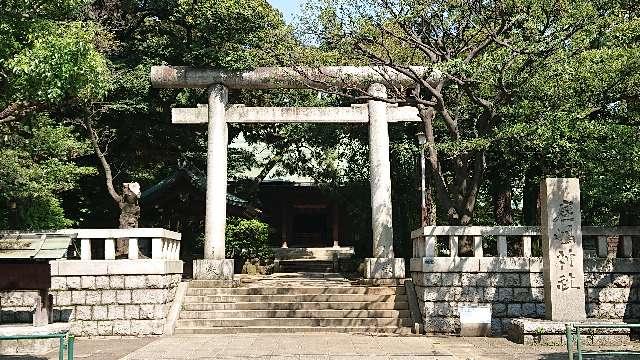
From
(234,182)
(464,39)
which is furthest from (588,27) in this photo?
(234,182)

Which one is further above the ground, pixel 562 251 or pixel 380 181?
pixel 380 181

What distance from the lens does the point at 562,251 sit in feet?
37.0

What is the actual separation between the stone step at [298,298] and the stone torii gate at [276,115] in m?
1.41

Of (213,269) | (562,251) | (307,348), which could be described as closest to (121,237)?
(213,269)

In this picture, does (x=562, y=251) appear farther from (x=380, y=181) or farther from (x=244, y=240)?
(x=244, y=240)

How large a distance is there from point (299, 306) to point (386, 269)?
273cm

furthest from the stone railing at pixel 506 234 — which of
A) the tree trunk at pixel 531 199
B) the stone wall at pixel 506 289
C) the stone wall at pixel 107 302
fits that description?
the stone wall at pixel 107 302

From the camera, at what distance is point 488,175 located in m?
18.8

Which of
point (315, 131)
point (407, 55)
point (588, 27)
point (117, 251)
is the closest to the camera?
point (588, 27)

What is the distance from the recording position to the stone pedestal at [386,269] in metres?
15.5

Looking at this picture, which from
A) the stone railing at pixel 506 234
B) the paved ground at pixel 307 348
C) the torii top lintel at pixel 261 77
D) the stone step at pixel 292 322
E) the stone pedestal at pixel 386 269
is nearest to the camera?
the paved ground at pixel 307 348

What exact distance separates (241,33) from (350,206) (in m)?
8.52

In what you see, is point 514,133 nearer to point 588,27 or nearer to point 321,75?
point 588,27

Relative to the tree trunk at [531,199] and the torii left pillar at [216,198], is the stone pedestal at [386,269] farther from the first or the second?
the tree trunk at [531,199]
